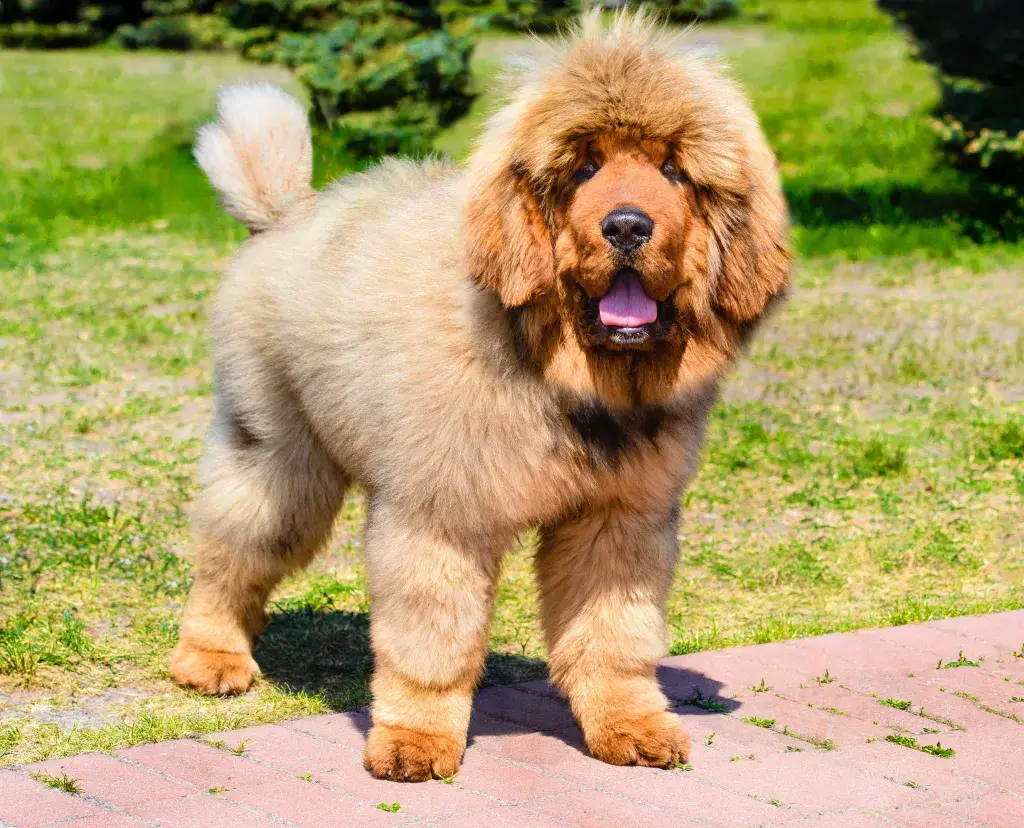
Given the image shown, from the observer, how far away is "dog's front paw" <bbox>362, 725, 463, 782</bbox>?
399 centimetres

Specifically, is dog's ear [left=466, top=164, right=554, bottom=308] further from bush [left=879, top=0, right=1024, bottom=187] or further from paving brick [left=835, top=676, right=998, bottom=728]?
bush [left=879, top=0, right=1024, bottom=187]

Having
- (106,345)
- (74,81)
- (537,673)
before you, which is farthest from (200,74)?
(537,673)

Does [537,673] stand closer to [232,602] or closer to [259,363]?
[232,602]

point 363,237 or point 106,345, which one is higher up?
point 363,237

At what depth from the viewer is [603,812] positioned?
3.77 m

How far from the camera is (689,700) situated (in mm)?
4723

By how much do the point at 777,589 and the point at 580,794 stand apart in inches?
102

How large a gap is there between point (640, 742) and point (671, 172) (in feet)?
5.40

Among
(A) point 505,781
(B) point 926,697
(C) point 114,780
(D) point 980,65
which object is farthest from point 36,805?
(D) point 980,65

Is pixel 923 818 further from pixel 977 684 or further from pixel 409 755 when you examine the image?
pixel 409 755

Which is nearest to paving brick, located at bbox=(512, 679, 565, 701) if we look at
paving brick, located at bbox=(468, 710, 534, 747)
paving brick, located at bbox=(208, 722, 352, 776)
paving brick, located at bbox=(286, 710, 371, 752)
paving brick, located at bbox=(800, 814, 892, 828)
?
paving brick, located at bbox=(468, 710, 534, 747)

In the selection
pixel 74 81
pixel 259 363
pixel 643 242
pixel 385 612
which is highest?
pixel 643 242

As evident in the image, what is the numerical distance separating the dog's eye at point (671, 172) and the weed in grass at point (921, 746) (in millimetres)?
1809

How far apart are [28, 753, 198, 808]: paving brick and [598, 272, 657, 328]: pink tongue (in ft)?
5.52
